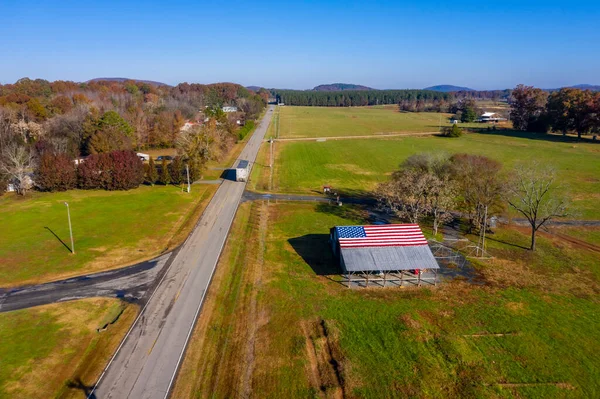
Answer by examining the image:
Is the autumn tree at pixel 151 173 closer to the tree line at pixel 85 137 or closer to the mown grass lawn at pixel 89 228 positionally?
the mown grass lawn at pixel 89 228

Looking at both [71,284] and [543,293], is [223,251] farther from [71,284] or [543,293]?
[543,293]

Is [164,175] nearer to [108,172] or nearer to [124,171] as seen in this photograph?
[124,171]

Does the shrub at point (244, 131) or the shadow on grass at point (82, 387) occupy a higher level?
the shrub at point (244, 131)

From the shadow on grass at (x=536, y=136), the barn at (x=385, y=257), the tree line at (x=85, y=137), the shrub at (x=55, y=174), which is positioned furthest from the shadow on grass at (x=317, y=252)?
the shadow on grass at (x=536, y=136)

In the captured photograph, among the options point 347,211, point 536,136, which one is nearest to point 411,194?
point 347,211

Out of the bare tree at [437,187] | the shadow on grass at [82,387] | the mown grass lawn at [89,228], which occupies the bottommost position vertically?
the shadow on grass at [82,387]

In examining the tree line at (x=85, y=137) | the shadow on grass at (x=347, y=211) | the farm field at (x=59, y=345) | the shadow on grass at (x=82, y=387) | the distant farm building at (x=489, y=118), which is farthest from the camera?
the distant farm building at (x=489, y=118)

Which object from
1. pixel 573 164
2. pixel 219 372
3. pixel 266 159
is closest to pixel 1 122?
pixel 266 159
